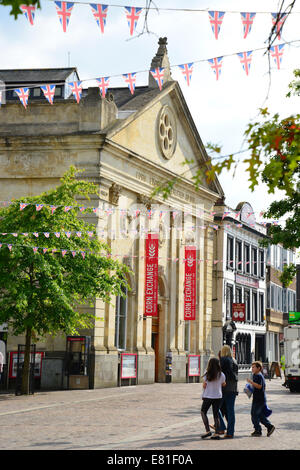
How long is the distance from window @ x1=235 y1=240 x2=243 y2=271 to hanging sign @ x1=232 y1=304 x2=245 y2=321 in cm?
492

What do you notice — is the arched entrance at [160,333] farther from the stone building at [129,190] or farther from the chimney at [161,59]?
the chimney at [161,59]

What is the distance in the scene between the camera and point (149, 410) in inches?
756

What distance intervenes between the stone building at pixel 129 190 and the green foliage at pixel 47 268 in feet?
8.56

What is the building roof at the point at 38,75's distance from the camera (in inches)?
1707

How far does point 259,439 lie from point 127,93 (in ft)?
89.5

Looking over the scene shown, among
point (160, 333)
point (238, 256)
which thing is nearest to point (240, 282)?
point (238, 256)

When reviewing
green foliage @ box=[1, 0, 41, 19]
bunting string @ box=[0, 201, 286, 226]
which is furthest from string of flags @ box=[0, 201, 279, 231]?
green foliage @ box=[1, 0, 41, 19]

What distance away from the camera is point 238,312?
4669 cm

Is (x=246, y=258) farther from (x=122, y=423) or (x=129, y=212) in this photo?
(x=122, y=423)

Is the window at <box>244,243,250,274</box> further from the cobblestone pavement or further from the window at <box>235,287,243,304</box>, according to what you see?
the cobblestone pavement

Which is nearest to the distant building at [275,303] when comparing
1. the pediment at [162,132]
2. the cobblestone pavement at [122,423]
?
the pediment at [162,132]

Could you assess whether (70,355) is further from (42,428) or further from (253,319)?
(253,319)

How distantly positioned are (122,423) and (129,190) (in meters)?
17.7
